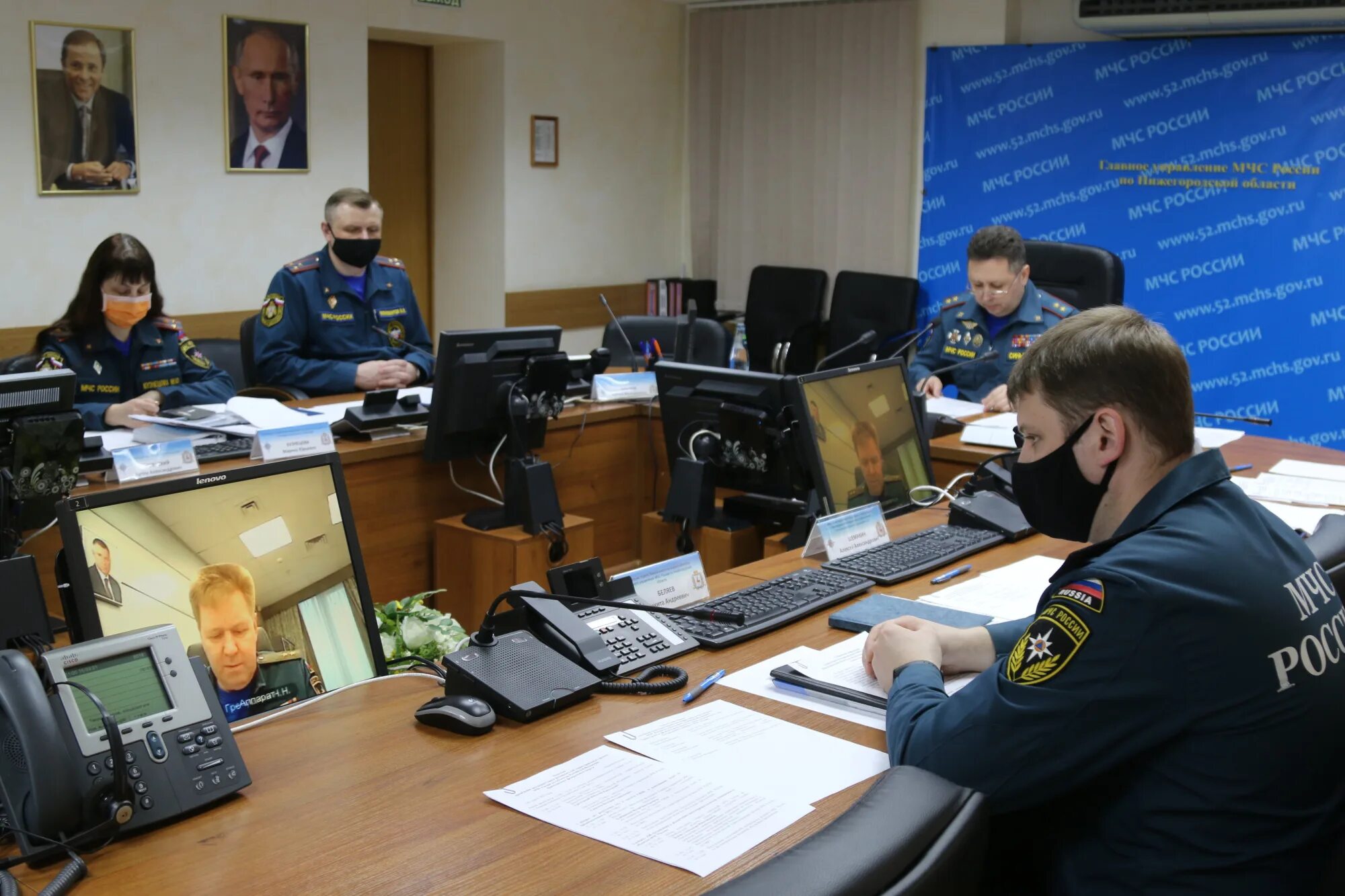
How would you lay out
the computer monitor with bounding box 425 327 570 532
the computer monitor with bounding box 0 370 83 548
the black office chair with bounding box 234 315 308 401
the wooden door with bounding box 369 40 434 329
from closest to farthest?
the computer monitor with bounding box 0 370 83 548 → the computer monitor with bounding box 425 327 570 532 → the black office chair with bounding box 234 315 308 401 → the wooden door with bounding box 369 40 434 329

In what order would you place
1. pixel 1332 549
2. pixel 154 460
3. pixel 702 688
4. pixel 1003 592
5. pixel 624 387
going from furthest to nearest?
1. pixel 624 387
2. pixel 154 460
3. pixel 1003 592
4. pixel 1332 549
5. pixel 702 688

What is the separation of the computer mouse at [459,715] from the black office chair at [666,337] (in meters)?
3.08

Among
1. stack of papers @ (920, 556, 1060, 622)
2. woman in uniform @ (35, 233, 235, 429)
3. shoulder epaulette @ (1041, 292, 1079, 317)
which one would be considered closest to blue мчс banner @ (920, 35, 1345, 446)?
shoulder epaulette @ (1041, 292, 1079, 317)

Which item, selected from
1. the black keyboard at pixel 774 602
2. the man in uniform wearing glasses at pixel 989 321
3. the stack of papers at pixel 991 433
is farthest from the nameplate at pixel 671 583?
the man in uniform wearing glasses at pixel 989 321

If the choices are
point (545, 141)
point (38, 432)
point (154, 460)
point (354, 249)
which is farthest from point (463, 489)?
point (545, 141)

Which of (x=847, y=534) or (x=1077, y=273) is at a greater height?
(x=1077, y=273)

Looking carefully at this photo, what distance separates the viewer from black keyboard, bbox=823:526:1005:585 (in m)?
2.35

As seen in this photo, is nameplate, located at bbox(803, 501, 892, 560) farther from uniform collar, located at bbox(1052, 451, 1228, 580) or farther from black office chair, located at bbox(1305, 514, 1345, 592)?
uniform collar, located at bbox(1052, 451, 1228, 580)

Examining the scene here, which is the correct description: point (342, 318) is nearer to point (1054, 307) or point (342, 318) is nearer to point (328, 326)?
point (328, 326)

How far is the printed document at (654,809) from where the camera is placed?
1323 mm

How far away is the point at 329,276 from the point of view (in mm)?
4301

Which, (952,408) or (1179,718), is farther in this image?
(952,408)

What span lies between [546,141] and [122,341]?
3.35 m

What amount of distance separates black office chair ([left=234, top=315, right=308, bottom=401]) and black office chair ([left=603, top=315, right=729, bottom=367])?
3.98 ft
